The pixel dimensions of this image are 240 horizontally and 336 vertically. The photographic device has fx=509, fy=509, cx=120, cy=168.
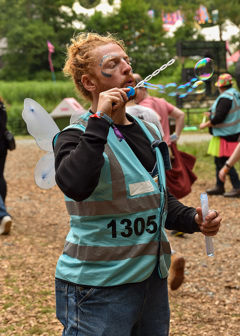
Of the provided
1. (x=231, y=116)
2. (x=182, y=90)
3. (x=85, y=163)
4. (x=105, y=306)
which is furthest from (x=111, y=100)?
(x=231, y=116)

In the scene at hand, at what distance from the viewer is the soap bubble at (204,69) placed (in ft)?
8.35

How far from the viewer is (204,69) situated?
2.60 m

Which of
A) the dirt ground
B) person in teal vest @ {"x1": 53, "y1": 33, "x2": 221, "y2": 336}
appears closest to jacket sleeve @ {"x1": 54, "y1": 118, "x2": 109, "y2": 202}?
person in teal vest @ {"x1": 53, "y1": 33, "x2": 221, "y2": 336}

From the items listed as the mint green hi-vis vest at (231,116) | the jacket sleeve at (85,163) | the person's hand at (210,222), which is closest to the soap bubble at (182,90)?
the person's hand at (210,222)

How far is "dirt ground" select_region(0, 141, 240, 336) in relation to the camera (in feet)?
11.7

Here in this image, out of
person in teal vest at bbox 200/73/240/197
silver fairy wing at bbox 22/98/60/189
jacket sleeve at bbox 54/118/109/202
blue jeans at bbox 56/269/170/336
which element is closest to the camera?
jacket sleeve at bbox 54/118/109/202

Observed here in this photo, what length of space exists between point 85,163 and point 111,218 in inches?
10.5

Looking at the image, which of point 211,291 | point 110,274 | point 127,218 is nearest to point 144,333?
point 110,274

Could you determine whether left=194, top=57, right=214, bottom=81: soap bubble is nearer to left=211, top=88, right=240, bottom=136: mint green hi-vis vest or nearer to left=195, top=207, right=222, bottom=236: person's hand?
left=195, top=207, right=222, bottom=236: person's hand

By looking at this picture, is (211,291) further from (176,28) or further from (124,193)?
(176,28)

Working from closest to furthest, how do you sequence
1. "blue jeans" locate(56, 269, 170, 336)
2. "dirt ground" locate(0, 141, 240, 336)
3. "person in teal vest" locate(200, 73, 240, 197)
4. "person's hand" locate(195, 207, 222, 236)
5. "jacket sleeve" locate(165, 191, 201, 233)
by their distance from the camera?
"blue jeans" locate(56, 269, 170, 336) → "person's hand" locate(195, 207, 222, 236) → "jacket sleeve" locate(165, 191, 201, 233) → "dirt ground" locate(0, 141, 240, 336) → "person in teal vest" locate(200, 73, 240, 197)

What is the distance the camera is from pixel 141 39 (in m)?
38.7

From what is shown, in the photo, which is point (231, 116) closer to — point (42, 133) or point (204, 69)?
point (204, 69)

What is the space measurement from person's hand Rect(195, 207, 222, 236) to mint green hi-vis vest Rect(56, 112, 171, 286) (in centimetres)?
20
